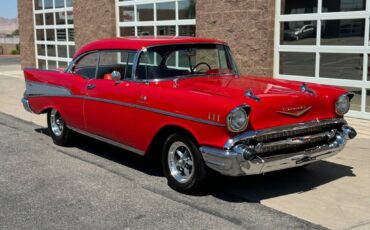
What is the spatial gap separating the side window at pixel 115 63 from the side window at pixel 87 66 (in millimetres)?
141

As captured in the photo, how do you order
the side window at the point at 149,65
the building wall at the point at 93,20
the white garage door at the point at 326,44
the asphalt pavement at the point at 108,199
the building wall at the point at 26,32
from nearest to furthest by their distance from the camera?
the asphalt pavement at the point at 108,199 < the side window at the point at 149,65 < the white garage door at the point at 326,44 < the building wall at the point at 93,20 < the building wall at the point at 26,32

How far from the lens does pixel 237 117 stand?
14.8ft

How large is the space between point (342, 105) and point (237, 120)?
1.49 m

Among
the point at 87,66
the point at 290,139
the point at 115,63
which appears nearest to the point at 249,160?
the point at 290,139

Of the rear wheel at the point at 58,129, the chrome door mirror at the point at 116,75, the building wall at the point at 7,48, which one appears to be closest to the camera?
the chrome door mirror at the point at 116,75

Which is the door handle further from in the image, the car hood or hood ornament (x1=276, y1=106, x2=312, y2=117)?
hood ornament (x1=276, y1=106, x2=312, y2=117)

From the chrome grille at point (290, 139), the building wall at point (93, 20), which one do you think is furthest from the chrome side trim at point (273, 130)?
the building wall at point (93, 20)

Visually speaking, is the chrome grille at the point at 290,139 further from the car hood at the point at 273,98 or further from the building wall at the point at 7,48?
the building wall at the point at 7,48

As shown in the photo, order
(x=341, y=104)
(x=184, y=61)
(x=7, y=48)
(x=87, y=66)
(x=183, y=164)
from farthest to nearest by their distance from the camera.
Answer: (x=7, y=48), (x=87, y=66), (x=184, y=61), (x=341, y=104), (x=183, y=164)

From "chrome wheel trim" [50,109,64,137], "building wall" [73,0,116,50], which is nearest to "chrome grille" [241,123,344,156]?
"chrome wheel trim" [50,109,64,137]

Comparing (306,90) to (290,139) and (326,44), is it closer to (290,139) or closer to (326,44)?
(290,139)

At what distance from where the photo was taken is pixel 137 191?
17.2 ft

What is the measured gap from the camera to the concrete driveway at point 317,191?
4539mm

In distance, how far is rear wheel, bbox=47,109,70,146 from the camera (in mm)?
7217
